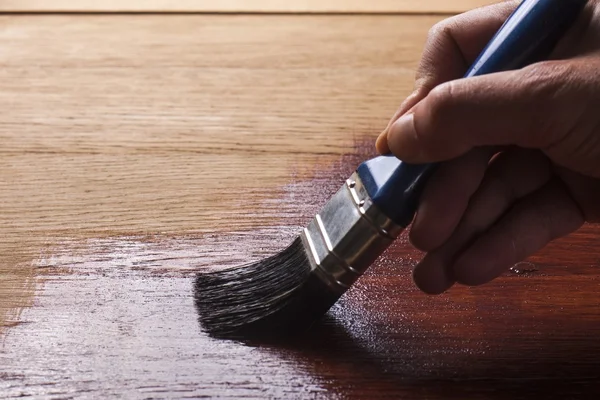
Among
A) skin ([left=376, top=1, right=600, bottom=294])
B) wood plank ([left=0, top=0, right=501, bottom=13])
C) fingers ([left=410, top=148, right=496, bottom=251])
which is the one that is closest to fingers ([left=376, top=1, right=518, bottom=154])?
skin ([left=376, top=1, right=600, bottom=294])

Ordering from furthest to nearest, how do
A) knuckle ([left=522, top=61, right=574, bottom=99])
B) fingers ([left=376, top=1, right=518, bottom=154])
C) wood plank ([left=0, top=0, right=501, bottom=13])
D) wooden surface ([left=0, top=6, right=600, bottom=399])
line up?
1. wood plank ([left=0, top=0, right=501, bottom=13])
2. fingers ([left=376, top=1, right=518, bottom=154])
3. wooden surface ([left=0, top=6, right=600, bottom=399])
4. knuckle ([left=522, top=61, right=574, bottom=99])

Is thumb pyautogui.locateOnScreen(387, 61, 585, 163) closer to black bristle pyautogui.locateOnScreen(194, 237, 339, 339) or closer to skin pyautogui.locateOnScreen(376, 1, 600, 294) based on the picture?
skin pyautogui.locateOnScreen(376, 1, 600, 294)

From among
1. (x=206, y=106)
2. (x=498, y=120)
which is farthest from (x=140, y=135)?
(x=498, y=120)

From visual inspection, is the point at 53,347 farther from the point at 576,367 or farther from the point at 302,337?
the point at 576,367

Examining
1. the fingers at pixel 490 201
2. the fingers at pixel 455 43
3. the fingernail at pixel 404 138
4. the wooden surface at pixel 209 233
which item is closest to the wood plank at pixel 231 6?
the wooden surface at pixel 209 233

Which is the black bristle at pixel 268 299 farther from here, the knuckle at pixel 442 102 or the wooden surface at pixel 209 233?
the knuckle at pixel 442 102

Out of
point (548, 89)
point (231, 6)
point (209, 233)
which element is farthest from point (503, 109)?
point (231, 6)

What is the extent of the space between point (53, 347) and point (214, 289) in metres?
0.18

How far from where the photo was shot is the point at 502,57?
708 mm

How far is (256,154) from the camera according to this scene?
1049 mm

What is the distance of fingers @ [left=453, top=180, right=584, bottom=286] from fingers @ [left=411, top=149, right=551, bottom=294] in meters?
0.01

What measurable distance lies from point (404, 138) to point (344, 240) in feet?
0.40

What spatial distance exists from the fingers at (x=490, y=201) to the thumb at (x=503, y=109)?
0.55 ft

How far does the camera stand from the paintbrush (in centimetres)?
71
